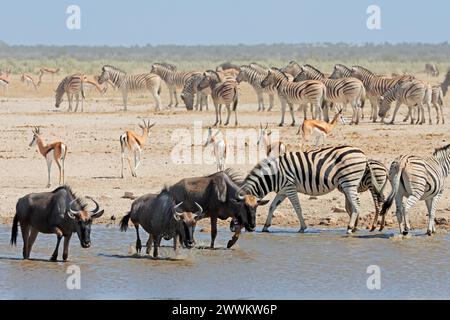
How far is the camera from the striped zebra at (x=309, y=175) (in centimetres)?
1249

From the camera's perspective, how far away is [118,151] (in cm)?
1806

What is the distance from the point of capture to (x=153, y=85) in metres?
30.1

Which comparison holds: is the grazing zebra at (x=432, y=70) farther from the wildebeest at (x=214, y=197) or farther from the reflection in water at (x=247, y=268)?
the wildebeest at (x=214, y=197)

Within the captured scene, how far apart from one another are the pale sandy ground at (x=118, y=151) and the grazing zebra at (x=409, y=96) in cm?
48

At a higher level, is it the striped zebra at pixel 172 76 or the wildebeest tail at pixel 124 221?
the striped zebra at pixel 172 76

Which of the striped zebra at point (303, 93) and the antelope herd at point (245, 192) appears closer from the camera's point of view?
the antelope herd at point (245, 192)

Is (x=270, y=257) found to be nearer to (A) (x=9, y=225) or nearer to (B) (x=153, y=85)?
(A) (x=9, y=225)

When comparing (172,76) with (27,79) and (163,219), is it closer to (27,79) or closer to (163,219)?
(27,79)

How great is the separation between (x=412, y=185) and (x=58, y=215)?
3816 millimetres

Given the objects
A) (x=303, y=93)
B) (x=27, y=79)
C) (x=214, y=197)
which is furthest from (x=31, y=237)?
(x=27, y=79)

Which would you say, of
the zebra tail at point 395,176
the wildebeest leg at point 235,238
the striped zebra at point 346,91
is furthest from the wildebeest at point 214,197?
the striped zebra at point 346,91

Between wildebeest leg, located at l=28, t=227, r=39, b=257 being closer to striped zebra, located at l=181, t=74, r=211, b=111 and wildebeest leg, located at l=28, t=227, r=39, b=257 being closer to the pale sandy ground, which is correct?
the pale sandy ground

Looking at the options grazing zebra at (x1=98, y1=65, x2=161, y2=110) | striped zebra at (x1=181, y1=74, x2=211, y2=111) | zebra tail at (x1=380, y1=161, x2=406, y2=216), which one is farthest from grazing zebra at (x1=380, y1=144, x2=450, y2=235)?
grazing zebra at (x1=98, y1=65, x2=161, y2=110)
